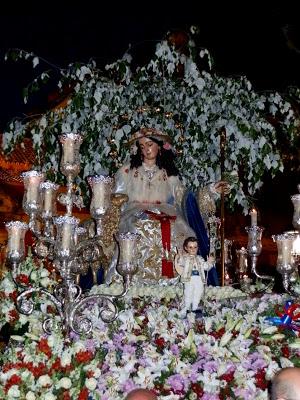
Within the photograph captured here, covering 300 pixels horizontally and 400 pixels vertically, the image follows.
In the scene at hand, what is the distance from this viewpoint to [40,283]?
630 cm

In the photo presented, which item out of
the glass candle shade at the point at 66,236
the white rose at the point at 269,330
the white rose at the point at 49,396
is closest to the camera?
the white rose at the point at 49,396

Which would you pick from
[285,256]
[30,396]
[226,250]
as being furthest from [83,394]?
[226,250]

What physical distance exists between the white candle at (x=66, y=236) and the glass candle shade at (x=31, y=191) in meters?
0.51

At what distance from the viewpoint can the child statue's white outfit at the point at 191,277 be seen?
6.66 m

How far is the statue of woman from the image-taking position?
835 centimetres

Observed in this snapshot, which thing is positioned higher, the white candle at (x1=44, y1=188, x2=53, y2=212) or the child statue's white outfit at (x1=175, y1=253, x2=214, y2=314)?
the white candle at (x1=44, y1=188, x2=53, y2=212)

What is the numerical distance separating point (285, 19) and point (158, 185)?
512cm

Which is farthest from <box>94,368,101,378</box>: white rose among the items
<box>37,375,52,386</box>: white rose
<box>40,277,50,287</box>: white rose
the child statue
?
the child statue

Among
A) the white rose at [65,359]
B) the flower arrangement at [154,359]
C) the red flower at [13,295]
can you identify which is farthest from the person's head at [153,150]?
the white rose at [65,359]

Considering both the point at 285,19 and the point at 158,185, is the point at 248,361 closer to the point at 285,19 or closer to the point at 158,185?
the point at 158,185

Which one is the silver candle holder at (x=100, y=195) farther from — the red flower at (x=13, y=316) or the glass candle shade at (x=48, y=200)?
the red flower at (x=13, y=316)

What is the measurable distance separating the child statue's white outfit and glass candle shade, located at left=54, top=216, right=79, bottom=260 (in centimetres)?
152

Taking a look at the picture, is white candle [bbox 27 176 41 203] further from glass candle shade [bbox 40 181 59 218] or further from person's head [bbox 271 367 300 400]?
person's head [bbox 271 367 300 400]

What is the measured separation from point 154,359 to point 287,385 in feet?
5.56
